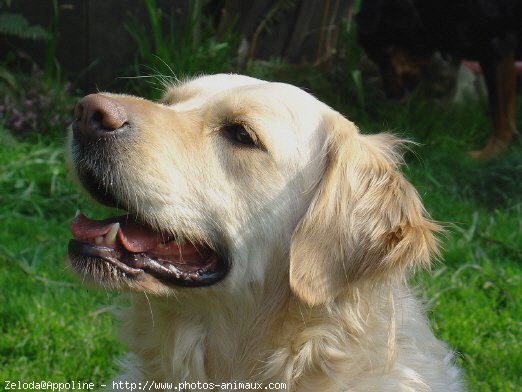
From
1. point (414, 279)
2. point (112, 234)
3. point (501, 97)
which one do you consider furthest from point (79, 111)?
point (501, 97)

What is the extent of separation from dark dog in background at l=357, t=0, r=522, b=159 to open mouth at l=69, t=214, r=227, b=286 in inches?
200

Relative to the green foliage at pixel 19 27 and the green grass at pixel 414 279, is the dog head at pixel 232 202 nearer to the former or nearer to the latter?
the green grass at pixel 414 279

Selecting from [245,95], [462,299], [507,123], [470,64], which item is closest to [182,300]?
[245,95]

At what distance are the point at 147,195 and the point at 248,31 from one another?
21.2ft

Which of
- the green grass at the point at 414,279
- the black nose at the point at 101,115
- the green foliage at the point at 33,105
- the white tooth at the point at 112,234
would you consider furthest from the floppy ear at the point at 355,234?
the green foliage at the point at 33,105

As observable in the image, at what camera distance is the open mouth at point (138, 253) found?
9.45 feet

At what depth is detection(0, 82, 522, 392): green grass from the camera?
13.9 feet

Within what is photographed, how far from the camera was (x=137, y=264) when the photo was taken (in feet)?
9.53

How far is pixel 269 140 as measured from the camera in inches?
118

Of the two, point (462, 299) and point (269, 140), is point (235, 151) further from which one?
point (462, 299)

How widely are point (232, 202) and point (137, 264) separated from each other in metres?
0.39

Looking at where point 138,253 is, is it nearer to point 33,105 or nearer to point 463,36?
point 33,105

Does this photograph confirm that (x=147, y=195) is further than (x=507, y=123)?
No

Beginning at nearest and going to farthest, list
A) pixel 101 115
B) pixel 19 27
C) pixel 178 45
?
1. pixel 101 115
2. pixel 19 27
3. pixel 178 45
